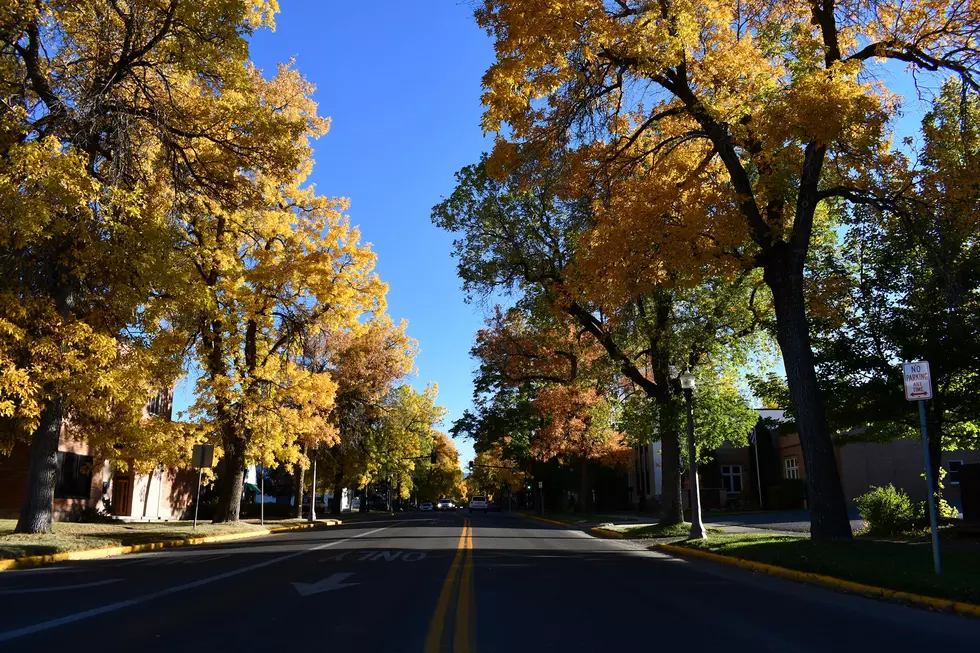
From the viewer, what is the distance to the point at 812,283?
17.1 meters

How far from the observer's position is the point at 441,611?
7684 millimetres

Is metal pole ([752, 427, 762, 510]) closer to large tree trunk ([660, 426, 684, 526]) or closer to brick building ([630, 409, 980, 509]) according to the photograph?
brick building ([630, 409, 980, 509])

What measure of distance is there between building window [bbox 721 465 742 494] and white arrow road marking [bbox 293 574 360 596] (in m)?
39.1

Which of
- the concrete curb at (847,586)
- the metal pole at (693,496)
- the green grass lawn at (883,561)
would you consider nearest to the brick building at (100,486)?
the metal pole at (693,496)

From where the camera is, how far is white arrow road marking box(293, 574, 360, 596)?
9.23 metres

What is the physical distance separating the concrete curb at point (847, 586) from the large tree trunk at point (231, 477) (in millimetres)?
17476

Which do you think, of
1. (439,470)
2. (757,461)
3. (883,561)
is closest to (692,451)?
(883,561)

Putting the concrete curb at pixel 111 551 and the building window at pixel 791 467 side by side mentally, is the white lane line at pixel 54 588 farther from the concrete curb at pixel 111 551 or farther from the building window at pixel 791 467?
the building window at pixel 791 467

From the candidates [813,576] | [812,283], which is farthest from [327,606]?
[812,283]

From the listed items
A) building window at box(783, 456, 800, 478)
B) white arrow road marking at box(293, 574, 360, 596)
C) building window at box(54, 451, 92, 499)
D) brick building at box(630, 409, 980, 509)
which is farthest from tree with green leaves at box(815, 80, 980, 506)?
building window at box(54, 451, 92, 499)

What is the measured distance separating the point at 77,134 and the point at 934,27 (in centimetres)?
1704

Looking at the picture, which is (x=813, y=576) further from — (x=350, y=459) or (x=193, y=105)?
(x=350, y=459)

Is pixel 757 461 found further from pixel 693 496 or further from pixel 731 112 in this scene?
pixel 731 112

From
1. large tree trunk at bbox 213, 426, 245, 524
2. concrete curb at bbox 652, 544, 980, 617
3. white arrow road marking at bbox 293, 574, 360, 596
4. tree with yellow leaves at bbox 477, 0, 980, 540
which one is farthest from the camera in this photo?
large tree trunk at bbox 213, 426, 245, 524
